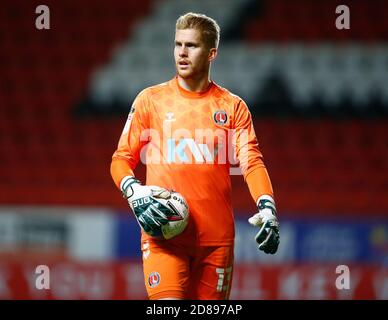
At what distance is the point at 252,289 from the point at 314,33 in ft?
13.7

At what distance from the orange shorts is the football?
10 centimetres

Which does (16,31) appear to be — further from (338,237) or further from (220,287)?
(220,287)

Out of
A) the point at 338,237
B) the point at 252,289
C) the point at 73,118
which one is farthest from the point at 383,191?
the point at 73,118

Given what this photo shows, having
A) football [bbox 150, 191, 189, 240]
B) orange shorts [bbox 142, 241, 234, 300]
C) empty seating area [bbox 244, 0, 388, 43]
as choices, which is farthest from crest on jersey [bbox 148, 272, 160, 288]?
empty seating area [bbox 244, 0, 388, 43]

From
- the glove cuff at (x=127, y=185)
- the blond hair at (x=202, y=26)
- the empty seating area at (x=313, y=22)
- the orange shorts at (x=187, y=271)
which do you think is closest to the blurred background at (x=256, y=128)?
the empty seating area at (x=313, y=22)

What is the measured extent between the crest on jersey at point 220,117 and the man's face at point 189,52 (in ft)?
0.80

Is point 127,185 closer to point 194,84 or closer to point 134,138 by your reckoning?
point 134,138

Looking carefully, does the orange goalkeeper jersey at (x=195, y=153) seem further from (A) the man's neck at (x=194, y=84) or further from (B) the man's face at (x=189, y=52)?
(B) the man's face at (x=189, y=52)

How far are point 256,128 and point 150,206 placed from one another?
6.09 m

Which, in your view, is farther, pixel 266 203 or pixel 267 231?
pixel 266 203

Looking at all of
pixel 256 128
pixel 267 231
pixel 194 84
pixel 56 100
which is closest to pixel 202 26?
pixel 194 84

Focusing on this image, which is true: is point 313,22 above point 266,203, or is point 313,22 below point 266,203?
above

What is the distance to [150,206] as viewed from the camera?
4.26 metres

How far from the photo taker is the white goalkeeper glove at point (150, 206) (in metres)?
4.25
